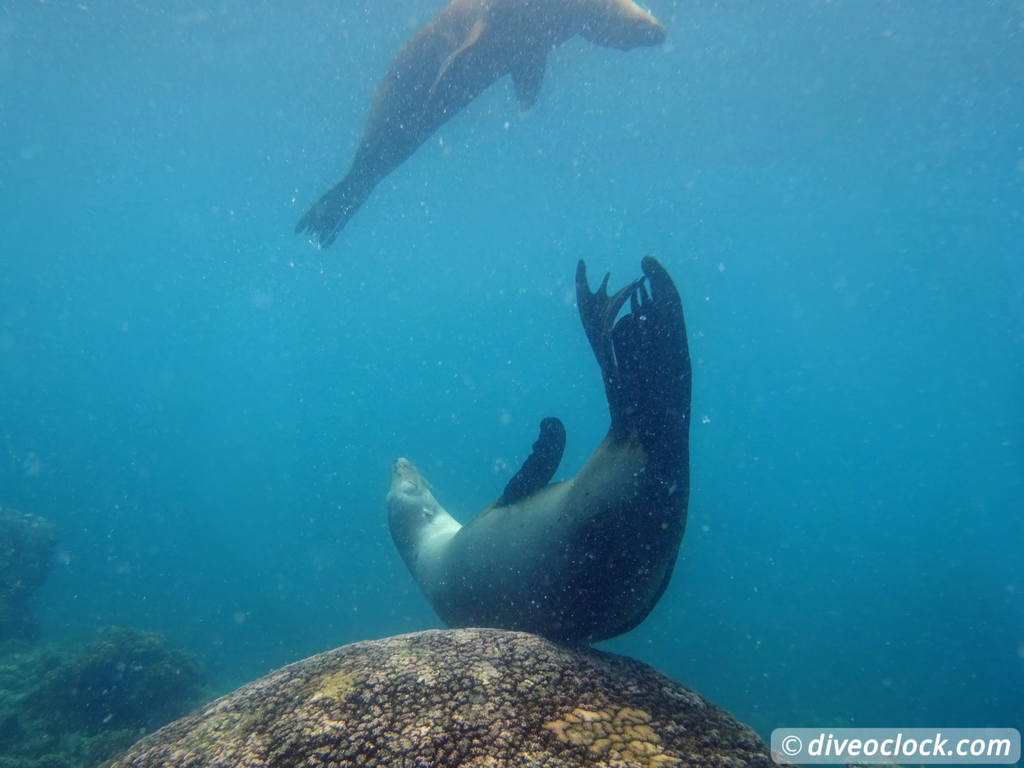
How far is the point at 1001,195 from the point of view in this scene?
104 feet

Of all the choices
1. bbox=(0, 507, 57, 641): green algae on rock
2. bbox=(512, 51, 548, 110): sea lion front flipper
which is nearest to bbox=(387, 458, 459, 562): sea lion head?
bbox=(512, 51, 548, 110): sea lion front flipper

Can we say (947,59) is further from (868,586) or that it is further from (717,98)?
(868,586)

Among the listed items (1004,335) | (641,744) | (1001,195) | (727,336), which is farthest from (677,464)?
(727,336)

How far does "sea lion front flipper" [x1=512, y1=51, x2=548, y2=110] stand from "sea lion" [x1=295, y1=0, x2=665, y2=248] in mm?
12

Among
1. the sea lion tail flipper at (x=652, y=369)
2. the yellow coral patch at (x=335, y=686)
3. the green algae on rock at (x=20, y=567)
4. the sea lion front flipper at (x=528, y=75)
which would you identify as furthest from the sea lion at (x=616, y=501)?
the green algae on rock at (x=20, y=567)

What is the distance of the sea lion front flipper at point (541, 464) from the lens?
3.37m

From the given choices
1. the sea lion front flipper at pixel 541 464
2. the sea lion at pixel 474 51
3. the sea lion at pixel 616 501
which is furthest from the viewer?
the sea lion at pixel 474 51

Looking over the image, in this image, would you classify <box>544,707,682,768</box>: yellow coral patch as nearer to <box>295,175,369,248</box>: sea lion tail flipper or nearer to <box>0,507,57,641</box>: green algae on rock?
<box>295,175,369,248</box>: sea lion tail flipper

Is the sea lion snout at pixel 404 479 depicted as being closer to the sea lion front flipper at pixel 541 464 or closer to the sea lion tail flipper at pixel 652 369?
the sea lion front flipper at pixel 541 464

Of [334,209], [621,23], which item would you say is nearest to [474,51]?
[621,23]

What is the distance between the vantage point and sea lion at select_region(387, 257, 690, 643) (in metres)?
2.82

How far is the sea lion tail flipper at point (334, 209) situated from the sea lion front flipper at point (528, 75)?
2.66m

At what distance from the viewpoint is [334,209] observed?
8.51 m

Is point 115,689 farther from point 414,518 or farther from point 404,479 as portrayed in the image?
point 414,518
